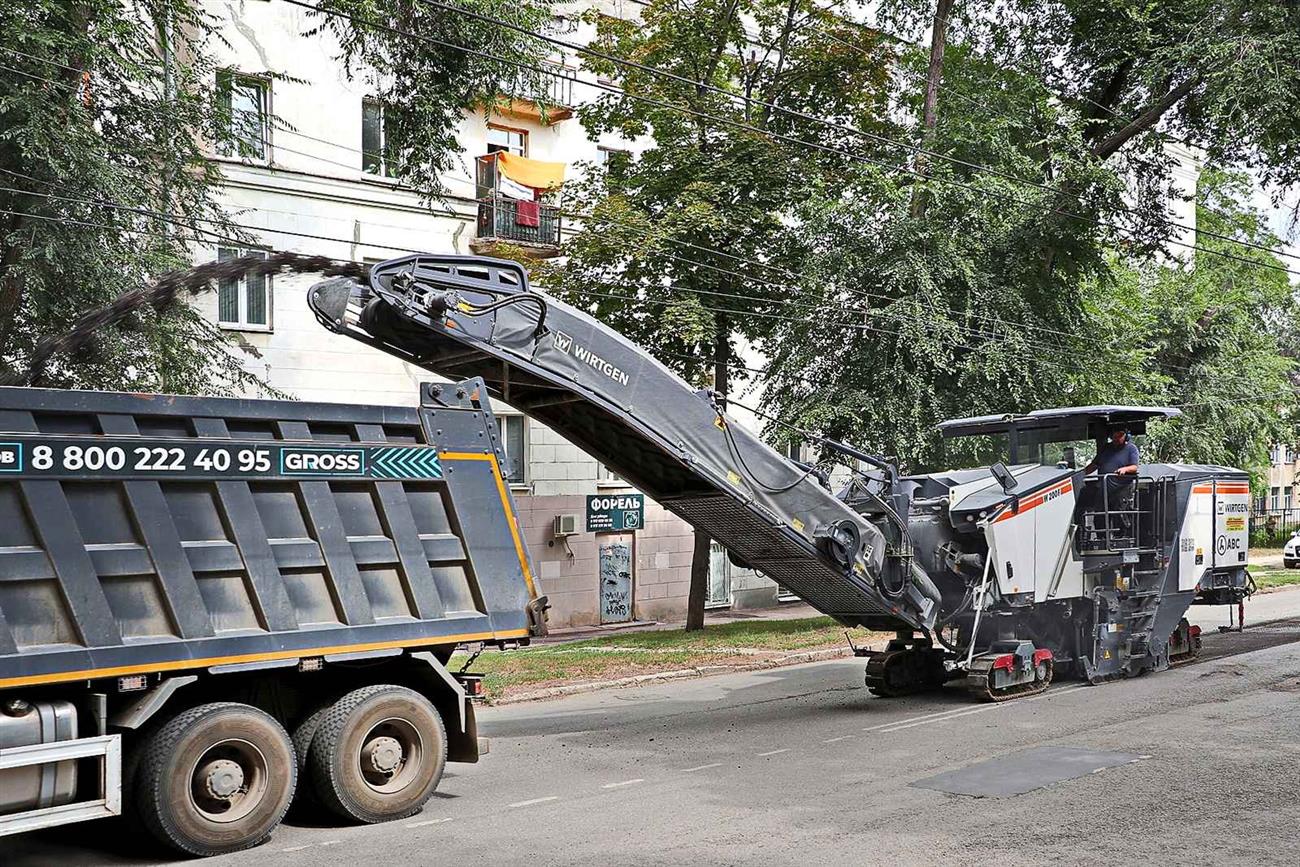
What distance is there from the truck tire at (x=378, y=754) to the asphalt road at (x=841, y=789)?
0.63 feet

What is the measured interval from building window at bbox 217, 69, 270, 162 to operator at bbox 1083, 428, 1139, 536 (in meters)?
12.3

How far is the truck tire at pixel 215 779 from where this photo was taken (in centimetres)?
789

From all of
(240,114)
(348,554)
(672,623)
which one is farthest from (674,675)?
Result: (240,114)

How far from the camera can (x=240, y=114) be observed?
64.4ft

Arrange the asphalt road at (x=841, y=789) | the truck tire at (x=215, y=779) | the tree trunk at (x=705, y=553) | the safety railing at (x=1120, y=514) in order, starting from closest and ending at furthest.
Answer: the truck tire at (x=215, y=779)
the asphalt road at (x=841, y=789)
the safety railing at (x=1120, y=514)
the tree trunk at (x=705, y=553)

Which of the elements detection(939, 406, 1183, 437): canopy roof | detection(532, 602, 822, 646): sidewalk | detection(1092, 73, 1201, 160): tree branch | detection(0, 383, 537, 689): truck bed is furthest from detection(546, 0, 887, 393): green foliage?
detection(0, 383, 537, 689): truck bed

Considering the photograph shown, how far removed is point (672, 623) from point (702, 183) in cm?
1057

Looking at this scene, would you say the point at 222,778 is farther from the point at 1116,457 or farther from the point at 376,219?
the point at 376,219

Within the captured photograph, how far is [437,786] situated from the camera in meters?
9.96

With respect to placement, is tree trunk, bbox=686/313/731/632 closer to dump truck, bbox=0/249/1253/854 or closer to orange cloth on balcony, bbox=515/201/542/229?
orange cloth on balcony, bbox=515/201/542/229

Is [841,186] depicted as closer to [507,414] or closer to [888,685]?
[507,414]

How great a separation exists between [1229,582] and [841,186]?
9.77 m

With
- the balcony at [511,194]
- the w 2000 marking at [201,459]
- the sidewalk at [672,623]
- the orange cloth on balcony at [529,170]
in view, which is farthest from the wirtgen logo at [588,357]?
the orange cloth on balcony at [529,170]

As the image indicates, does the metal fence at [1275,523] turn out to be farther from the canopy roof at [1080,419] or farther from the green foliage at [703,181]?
the canopy roof at [1080,419]
